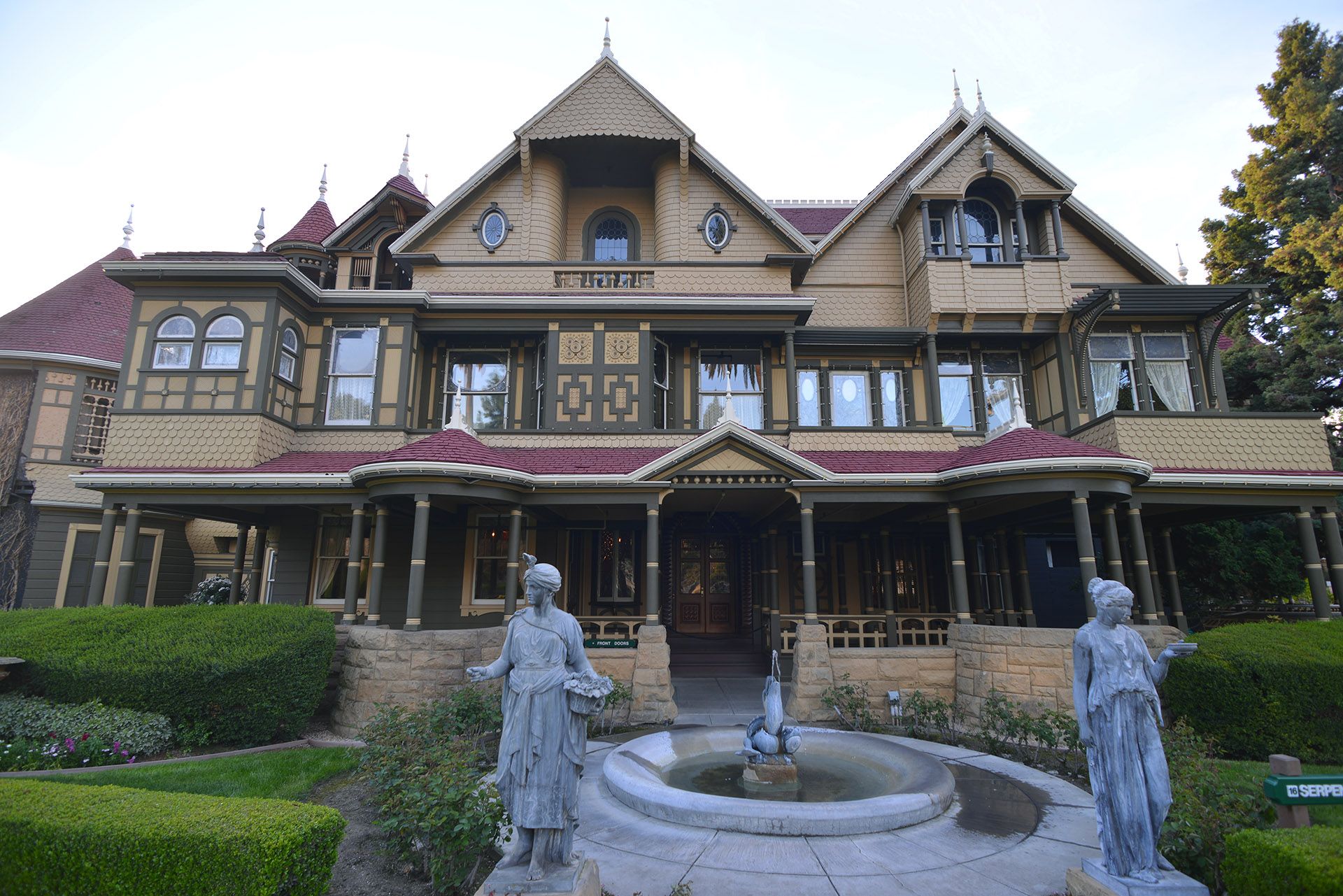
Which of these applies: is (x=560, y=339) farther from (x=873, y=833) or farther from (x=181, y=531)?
(x=181, y=531)

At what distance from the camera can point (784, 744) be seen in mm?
7699

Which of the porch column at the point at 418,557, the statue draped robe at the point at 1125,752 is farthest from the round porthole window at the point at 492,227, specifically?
the statue draped robe at the point at 1125,752

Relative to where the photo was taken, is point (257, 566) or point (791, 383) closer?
point (257, 566)

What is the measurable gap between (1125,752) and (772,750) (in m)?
3.81

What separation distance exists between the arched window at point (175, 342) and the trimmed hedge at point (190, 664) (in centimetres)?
638

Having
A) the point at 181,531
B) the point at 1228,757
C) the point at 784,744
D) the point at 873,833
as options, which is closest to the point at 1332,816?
the point at 1228,757

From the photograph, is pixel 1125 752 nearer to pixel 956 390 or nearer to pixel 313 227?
pixel 956 390

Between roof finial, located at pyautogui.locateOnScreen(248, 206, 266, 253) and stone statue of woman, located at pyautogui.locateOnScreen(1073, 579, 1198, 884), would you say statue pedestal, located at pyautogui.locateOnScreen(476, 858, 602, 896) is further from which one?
roof finial, located at pyautogui.locateOnScreen(248, 206, 266, 253)

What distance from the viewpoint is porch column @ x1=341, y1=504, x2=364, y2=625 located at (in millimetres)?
13461

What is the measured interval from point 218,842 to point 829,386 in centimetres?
1592

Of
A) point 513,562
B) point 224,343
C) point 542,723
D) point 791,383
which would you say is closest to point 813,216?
point 791,383

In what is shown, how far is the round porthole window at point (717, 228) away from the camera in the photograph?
Answer: 1792 cm

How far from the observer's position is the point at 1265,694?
9922mm

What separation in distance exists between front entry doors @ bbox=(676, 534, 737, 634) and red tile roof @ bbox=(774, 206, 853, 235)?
10.8 meters
